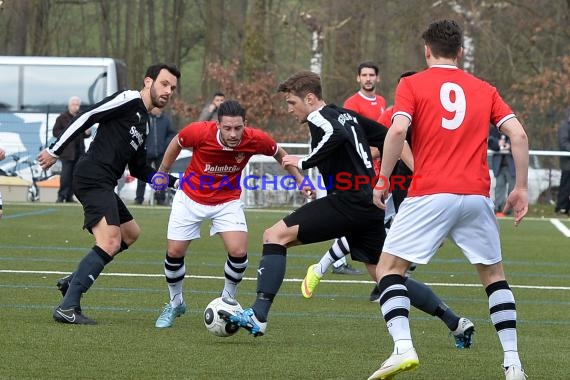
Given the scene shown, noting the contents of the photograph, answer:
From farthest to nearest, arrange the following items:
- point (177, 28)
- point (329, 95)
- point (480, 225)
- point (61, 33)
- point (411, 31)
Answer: point (61, 33) < point (177, 28) < point (329, 95) < point (411, 31) < point (480, 225)

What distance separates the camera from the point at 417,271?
13.5 m

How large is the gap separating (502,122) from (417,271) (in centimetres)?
663

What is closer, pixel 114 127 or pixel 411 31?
pixel 114 127

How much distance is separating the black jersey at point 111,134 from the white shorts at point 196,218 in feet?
1.75

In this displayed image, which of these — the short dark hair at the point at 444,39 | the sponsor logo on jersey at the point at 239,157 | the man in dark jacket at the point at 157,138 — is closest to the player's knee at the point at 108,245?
the sponsor logo on jersey at the point at 239,157

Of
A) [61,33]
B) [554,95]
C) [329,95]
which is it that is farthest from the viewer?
[61,33]

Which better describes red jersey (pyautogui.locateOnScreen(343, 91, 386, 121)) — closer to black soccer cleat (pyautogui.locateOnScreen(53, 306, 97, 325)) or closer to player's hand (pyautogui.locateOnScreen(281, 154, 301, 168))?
player's hand (pyautogui.locateOnScreen(281, 154, 301, 168))

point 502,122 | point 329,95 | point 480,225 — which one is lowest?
point 329,95

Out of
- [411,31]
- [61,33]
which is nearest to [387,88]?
[411,31]

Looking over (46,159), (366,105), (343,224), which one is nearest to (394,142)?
(343,224)

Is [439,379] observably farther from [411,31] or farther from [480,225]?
[411,31]

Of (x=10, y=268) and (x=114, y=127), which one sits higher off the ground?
(x=114, y=127)

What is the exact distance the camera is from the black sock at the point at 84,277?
9062mm

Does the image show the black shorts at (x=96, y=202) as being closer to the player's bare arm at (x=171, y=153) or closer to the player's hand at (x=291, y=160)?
the player's bare arm at (x=171, y=153)
